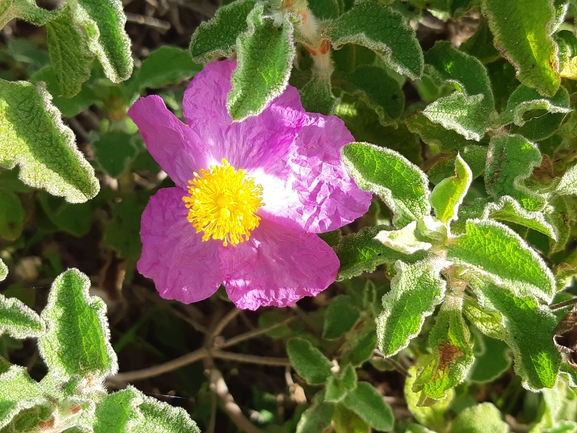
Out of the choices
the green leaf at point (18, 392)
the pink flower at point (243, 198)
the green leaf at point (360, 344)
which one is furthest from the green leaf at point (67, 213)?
the green leaf at point (360, 344)

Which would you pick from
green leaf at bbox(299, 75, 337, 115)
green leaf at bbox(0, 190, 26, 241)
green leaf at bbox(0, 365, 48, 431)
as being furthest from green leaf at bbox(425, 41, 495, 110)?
green leaf at bbox(0, 190, 26, 241)

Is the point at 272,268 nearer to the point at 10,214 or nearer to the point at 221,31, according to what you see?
the point at 221,31

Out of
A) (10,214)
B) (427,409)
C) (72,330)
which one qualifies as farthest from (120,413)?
(427,409)

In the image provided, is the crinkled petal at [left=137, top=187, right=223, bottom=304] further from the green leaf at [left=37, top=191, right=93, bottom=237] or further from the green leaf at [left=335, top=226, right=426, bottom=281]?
the green leaf at [left=37, top=191, right=93, bottom=237]

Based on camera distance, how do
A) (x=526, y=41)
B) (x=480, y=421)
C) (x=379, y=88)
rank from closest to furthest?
1. (x=526, y=41)
2. (x=379, y=88)
3. (x=480, y=421)

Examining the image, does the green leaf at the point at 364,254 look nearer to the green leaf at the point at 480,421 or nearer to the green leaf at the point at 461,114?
the green leaf at the point at 461,114

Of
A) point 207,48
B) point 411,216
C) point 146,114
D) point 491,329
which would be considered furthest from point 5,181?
point 491,329
